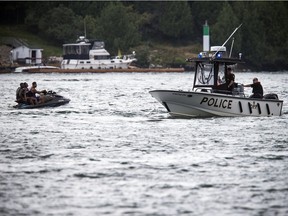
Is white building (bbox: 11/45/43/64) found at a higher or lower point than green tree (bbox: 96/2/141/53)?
lower

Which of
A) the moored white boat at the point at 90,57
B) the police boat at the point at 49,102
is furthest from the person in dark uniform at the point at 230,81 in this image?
the moored white boat at the point at 90,57

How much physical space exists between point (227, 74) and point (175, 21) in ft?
377

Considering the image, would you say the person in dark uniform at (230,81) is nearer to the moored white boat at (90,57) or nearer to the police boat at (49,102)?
the police boat at (49,102)

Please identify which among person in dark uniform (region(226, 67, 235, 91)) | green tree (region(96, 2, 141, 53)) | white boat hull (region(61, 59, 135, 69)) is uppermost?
green tree (region(96, 2, 141, 53))

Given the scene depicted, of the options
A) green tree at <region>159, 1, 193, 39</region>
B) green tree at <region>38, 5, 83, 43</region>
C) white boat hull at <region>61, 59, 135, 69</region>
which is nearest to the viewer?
white boat hull at <region>61, 59, 135, 69</region>

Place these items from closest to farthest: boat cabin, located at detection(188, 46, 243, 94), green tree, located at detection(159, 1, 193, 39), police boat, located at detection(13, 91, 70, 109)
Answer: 1. boat cabin, located at detection(188, 46, 243, 94)
2. police boat, located at detection(13, 91, 70, 109)
3. green tree, located at detection(159, 1, 193, 39)

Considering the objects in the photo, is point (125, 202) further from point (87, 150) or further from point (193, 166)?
point (87, 150)

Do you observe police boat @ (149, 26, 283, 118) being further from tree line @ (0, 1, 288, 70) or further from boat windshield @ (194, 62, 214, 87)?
tree line @ (0, 1, 288, 70)

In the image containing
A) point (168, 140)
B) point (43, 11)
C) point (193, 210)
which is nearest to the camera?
point (193, 210)

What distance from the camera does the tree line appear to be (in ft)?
513

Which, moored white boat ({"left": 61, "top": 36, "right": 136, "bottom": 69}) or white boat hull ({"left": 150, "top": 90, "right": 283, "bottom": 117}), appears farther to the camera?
moored white boat ({"left": 61, "top": 36, "right": 136, "bottom": 69})

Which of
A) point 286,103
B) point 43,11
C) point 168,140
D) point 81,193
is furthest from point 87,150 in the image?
point 43,11

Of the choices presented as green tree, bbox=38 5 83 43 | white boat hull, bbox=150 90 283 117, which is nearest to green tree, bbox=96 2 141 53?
green tree, bbox=38 5 83 43

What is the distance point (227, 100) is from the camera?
4456 centimetres
